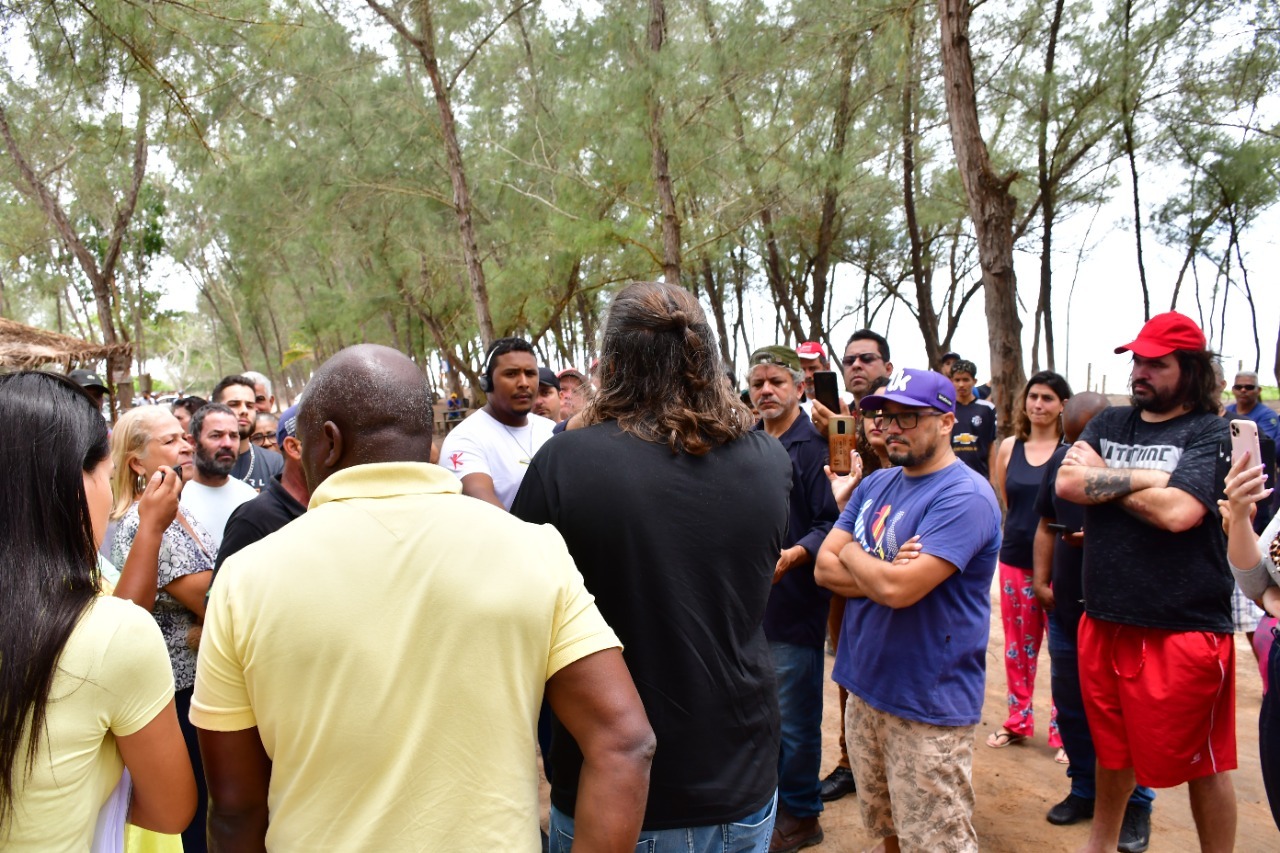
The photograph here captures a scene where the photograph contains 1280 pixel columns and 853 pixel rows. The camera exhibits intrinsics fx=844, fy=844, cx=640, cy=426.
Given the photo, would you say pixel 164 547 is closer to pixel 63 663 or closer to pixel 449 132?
pixel 63 663

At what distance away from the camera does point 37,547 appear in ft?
4.72

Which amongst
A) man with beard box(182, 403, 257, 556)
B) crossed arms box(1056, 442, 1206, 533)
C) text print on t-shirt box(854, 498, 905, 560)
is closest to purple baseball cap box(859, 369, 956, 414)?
text print on t-shirt box(854, 498, 905, 560)

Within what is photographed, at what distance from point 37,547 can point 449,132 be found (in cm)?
1201

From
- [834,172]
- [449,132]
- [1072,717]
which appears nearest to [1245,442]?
[1072,717]

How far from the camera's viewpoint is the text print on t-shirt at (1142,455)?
9.88 ft

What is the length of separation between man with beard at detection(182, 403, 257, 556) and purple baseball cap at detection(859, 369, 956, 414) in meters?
2.58

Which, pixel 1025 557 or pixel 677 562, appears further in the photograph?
pixel 1025 557

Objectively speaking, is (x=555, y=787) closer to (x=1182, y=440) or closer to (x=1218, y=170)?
(x=1182, y=440)

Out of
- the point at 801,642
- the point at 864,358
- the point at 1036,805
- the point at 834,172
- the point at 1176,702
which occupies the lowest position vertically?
the point at 1036,805

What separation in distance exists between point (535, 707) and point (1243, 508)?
228 cm

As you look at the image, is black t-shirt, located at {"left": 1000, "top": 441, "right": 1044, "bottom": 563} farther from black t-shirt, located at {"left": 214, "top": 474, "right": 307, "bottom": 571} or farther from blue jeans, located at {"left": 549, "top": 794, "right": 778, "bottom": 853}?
black t-shirt, located at {"left": 214, "top": 474, "right": 307, "bottom": 571}

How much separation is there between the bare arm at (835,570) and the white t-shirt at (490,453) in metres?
1.45

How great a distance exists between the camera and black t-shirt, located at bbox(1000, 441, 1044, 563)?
4.35 m

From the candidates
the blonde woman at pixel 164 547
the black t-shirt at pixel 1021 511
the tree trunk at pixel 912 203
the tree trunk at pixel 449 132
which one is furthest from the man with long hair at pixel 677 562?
the tree trunk at pixel 449 132
